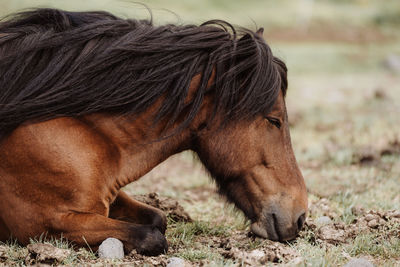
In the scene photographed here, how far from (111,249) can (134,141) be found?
667 millimetres

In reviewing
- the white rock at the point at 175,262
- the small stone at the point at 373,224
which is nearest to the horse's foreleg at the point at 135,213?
the white rock at the point at 175,262

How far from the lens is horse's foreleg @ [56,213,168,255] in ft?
10.0

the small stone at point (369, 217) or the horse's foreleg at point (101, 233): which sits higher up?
the horse's foreleg at point (101, 233)

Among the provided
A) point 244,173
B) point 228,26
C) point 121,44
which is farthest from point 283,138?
point 121,44

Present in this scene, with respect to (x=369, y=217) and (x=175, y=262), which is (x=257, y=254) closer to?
(x=175, y=262)

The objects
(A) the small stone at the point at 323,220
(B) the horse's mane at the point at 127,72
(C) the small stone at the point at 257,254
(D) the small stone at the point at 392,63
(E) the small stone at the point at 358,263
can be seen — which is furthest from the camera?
(D) the small stone at the point at 392,63

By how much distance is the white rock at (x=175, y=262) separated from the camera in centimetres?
286

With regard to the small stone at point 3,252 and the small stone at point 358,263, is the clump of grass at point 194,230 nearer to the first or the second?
the small stone at point 3,252

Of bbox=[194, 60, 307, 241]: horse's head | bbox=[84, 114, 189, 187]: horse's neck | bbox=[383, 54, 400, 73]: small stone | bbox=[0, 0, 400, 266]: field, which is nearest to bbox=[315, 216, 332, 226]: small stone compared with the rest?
bbox=[0, 0, 400, 266]: field

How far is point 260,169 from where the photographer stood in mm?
3271

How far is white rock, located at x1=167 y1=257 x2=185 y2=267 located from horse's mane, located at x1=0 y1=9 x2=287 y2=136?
79 centimetres

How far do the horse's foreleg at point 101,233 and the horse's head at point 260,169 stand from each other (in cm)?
60

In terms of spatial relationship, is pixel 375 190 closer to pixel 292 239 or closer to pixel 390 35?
pixel 292 239

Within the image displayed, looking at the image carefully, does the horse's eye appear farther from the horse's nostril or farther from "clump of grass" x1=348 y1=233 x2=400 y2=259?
"clump of grass" x1=348 y1=233 x2=400 y2=259
